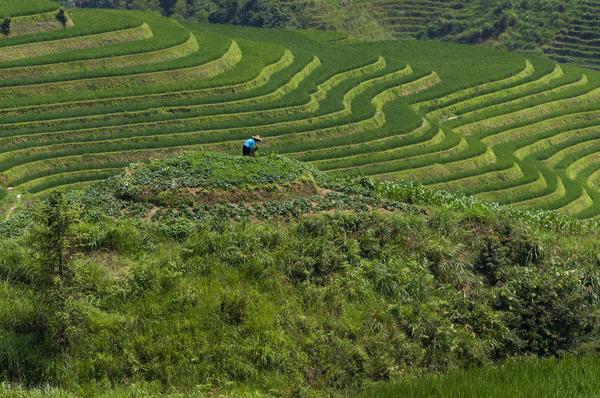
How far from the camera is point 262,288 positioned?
17.5 metres

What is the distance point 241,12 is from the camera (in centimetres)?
9562

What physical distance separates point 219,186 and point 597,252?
9.33 meters

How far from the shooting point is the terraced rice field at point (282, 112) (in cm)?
4369

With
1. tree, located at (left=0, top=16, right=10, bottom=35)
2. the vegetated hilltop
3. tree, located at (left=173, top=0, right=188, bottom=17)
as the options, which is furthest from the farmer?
tree, located at (left=173, top=0, right=188, bottom=17)

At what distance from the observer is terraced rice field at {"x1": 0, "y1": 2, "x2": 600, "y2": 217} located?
1720 inches

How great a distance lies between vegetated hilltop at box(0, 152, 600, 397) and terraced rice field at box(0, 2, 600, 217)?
20.0m

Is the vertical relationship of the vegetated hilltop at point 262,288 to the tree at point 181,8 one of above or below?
above

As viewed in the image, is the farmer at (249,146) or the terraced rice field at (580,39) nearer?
the farmer at (249,146)

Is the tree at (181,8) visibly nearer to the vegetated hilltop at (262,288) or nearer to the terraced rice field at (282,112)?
the terraced rice field at (282,112)

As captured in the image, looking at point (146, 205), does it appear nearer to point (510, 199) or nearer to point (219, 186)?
point (219, 186)

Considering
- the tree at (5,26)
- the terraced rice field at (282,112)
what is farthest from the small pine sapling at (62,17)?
the tree at (5,26)

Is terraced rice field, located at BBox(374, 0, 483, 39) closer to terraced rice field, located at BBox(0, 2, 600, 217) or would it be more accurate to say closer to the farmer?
terraced rice field, located at BBox(0, 2, 600, 217)

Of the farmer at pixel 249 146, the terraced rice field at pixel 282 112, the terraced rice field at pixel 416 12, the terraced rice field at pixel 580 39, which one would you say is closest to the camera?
the farmer at pixel 249 146

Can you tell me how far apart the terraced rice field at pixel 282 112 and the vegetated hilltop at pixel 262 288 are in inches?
787
